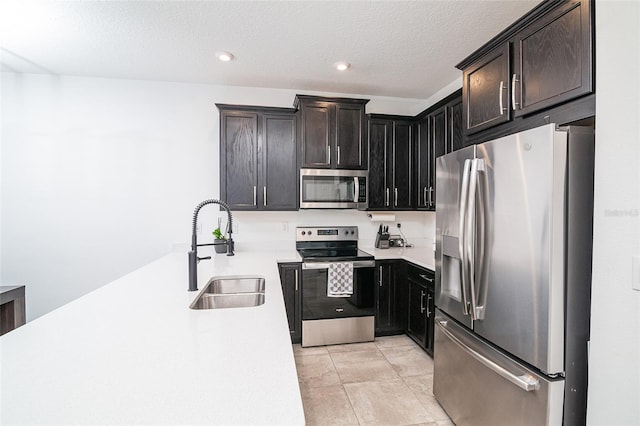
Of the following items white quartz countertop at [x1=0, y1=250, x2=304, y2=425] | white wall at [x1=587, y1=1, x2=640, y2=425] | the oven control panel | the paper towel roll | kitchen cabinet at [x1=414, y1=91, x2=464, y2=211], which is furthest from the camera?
the paper towel roll

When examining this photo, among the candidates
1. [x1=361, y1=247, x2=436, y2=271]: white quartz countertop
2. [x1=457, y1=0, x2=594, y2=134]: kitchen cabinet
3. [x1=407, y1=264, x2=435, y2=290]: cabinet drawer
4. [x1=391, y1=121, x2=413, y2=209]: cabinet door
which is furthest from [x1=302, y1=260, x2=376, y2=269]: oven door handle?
[x1=457, y1=0, x2=594, y2=134]: kitchen cabinet

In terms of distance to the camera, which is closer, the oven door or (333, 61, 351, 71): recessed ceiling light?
(333, 61, 351, 71): recessed ceiling light

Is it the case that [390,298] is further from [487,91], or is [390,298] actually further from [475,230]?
[487,91]

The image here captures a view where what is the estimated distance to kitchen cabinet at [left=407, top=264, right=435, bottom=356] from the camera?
2598 millimetres

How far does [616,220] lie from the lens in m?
1.15

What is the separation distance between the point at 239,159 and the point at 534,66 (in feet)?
7.99

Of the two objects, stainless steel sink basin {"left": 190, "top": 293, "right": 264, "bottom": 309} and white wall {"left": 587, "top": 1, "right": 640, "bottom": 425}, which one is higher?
white wall {"left": 587, "top": 1, "right": 640, "bottom": 425}

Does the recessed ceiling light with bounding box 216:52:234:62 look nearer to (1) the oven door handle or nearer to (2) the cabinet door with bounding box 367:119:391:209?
(2) the cabinet door with bounding box 367:119:391:209

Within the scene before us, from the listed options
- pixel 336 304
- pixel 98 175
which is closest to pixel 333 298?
pixel 336 304

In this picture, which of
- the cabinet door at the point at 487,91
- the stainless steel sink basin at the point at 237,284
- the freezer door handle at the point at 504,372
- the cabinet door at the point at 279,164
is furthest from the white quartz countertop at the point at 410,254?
the stainless steel sink basin at the point at 237,284

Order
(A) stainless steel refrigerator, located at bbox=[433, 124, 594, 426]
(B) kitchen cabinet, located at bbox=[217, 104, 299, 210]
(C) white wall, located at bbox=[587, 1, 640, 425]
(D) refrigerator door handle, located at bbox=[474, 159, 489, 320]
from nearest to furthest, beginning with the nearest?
(C) white wall, located at bbox=[587, 1, 640, 425], (A) stainless steel refrigerator, located at bbox=[433, 124, 594, 426], (D) refrigerator door handle, located at bbox=[474, 159, 489, 320], (B) kitchen cabinet, located at bbox=[217, 104, 299, 210]

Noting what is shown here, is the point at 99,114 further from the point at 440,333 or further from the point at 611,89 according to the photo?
the point at 611,89

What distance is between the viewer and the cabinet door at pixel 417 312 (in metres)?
2.71

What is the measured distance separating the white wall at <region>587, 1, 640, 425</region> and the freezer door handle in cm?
20
